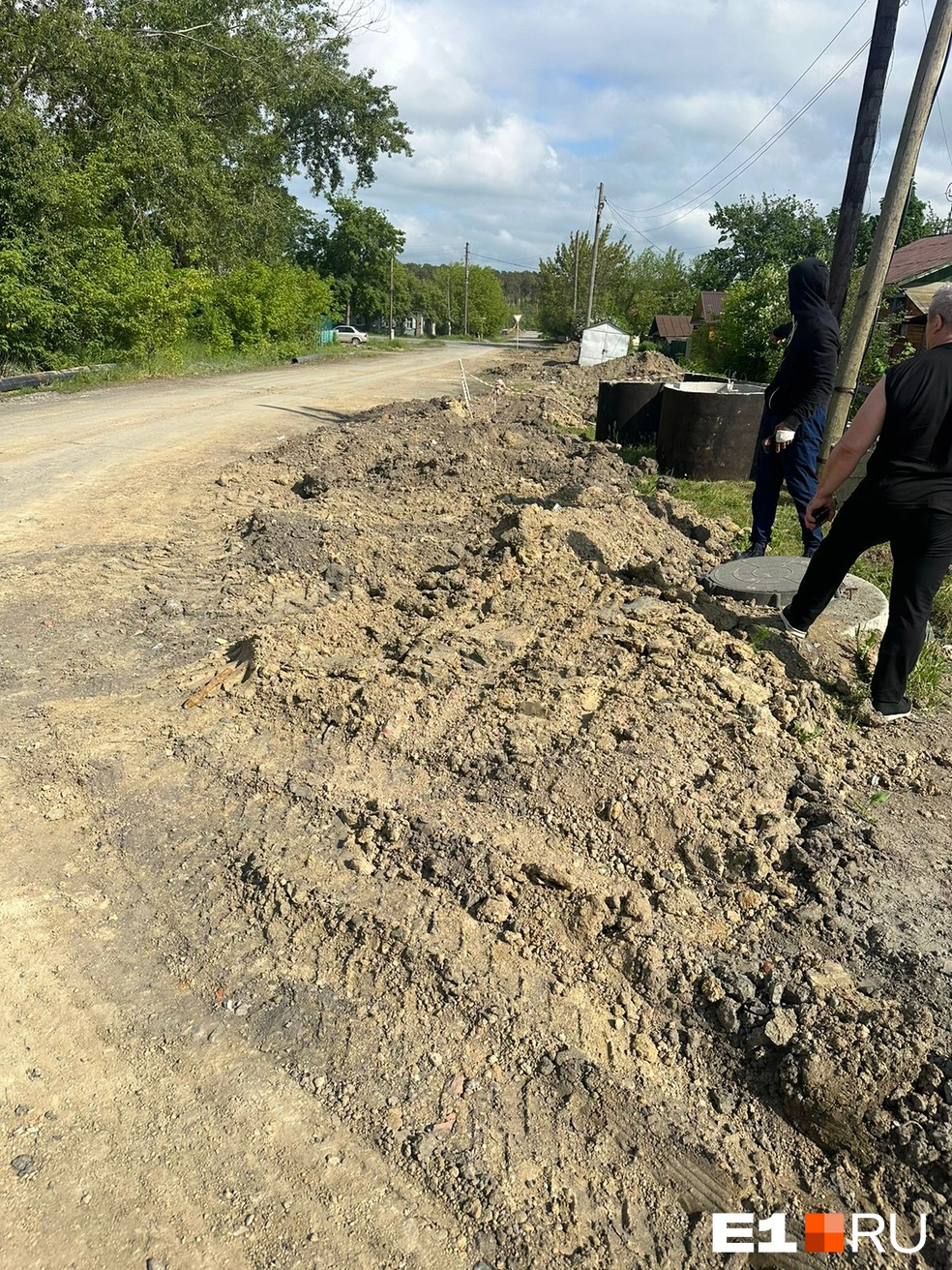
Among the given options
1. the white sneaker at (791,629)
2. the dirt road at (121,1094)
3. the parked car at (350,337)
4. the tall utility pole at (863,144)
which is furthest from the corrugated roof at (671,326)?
the dirt road at (121,1094)

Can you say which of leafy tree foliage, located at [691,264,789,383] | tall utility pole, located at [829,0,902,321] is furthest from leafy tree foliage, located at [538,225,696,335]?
tall utility pole, located at [829,0,902,321]

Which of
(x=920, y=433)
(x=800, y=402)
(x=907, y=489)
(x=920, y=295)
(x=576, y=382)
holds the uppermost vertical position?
(x=920, y=295)

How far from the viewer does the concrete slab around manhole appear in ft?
15.2

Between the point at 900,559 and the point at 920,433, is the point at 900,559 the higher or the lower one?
the lower one

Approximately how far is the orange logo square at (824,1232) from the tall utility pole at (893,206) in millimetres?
7836

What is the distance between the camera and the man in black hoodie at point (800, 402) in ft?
18.1

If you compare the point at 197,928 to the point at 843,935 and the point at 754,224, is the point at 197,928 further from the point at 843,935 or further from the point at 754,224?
the point at 754,224

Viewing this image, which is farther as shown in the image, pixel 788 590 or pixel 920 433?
pixel 788 590

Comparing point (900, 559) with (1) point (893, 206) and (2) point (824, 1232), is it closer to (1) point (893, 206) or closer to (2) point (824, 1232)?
(2) point (824, 1232)

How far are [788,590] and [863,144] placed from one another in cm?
641

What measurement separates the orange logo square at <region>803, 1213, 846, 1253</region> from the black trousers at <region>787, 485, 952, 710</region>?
2.35 metres

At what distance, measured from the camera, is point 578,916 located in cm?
281

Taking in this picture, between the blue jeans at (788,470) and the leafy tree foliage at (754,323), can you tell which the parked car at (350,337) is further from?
the blue jeans at (788,470)

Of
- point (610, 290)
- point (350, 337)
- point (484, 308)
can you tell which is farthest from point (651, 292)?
point (484, 308)
